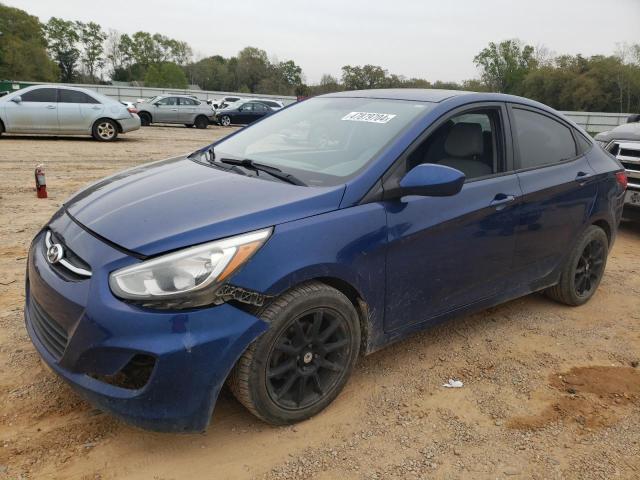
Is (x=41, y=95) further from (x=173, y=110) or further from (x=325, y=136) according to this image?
(x=325, y=136)

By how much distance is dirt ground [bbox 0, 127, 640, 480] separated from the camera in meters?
2.38

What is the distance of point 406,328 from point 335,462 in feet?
2.96

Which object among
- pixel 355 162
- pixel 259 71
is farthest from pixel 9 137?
pixel 259 71

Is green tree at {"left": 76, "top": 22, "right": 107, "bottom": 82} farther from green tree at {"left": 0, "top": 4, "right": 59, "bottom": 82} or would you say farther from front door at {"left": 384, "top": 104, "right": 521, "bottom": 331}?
front door at {"left": 384, "top": 104, "right": 521, "bottom": 331}

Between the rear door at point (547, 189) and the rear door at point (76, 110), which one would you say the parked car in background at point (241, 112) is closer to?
the rear door at point (76, 110)

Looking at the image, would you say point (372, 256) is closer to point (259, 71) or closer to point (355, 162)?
point (355, 162)

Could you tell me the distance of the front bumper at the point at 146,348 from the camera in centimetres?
213

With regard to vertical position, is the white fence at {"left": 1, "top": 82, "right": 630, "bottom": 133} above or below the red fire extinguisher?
above

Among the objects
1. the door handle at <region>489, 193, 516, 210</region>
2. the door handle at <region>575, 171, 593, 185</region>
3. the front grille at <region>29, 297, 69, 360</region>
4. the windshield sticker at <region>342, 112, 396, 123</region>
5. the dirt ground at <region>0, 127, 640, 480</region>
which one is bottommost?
the dirt ground at <region>0, 127, 640, 480</region>

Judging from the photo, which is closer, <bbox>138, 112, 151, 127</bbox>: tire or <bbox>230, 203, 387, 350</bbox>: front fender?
<bbox>230, 203, 387, 350</bbox>: front fender

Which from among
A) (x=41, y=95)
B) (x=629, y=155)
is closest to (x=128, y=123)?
(x=41, y=95)

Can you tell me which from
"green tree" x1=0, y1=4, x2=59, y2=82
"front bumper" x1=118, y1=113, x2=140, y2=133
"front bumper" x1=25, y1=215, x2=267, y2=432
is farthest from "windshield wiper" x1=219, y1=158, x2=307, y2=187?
"green tree" x1=0, y1=4, x2=59, y2=82

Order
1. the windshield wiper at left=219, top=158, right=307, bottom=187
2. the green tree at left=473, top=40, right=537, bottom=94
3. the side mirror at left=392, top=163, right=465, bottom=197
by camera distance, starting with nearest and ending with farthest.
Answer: the side mirror at left=392, top=163, right=465, bottom=197 → the windshield wiper at left=219, top=158, right=307, bottom=187 → the green tree at left=473, top=40, right=537, bottom=94

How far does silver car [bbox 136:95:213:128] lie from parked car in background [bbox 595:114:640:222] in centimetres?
1968
